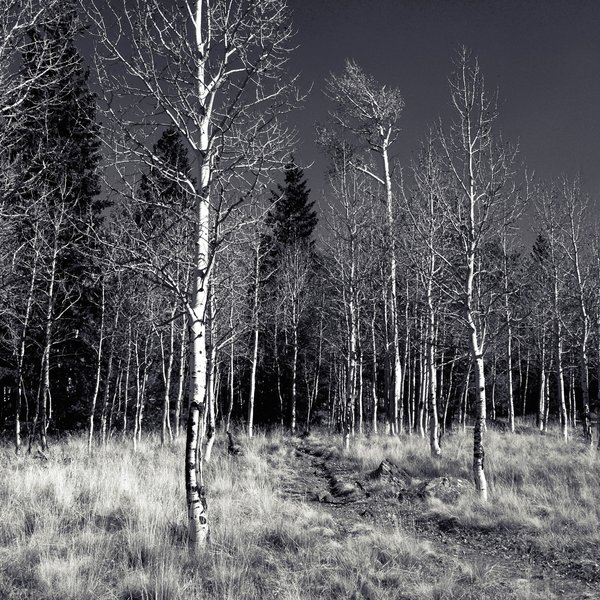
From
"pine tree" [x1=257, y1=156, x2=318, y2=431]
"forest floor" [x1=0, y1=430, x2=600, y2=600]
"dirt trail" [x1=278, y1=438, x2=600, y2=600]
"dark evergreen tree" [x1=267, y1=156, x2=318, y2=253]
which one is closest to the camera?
"forest floor" [x1=0, y1=430, x2=600, y2=600]

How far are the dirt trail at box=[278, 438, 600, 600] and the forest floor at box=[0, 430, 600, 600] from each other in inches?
1.3

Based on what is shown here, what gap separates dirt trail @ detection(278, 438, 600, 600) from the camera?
5668 millimetres

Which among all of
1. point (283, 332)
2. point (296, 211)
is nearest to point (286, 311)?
point (283, 332)

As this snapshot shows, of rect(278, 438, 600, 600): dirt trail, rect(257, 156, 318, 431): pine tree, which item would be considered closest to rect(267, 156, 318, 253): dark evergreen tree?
rect(257, 156, 318, 431): pine tree

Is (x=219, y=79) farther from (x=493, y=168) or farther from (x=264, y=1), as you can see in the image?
(x=493, y=168)

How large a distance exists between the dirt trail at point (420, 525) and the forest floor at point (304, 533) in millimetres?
33

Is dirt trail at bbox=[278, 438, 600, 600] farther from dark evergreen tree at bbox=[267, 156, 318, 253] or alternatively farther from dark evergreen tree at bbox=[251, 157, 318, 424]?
dark evergreen tree at bbox=[267, 156, 318, 253]

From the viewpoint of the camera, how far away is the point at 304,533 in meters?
6.32

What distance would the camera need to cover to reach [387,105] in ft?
60.5

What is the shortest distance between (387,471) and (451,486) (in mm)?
1503

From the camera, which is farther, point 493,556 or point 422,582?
point 493,556

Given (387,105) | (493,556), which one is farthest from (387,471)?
(387,105)

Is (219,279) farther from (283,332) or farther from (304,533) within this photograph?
(283,332)

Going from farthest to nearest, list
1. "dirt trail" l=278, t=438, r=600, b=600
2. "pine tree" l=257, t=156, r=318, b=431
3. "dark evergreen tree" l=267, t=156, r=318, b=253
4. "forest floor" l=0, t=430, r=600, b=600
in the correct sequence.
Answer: "dark evergreen tree" l=267, t=156, r=318, b=253
"pine tree" l=257, t=156, r=318, b=431
"dirt trail" l=278, t=438, r=600, b=600
"forest floor" l=0, t=430, r=600, b=600
